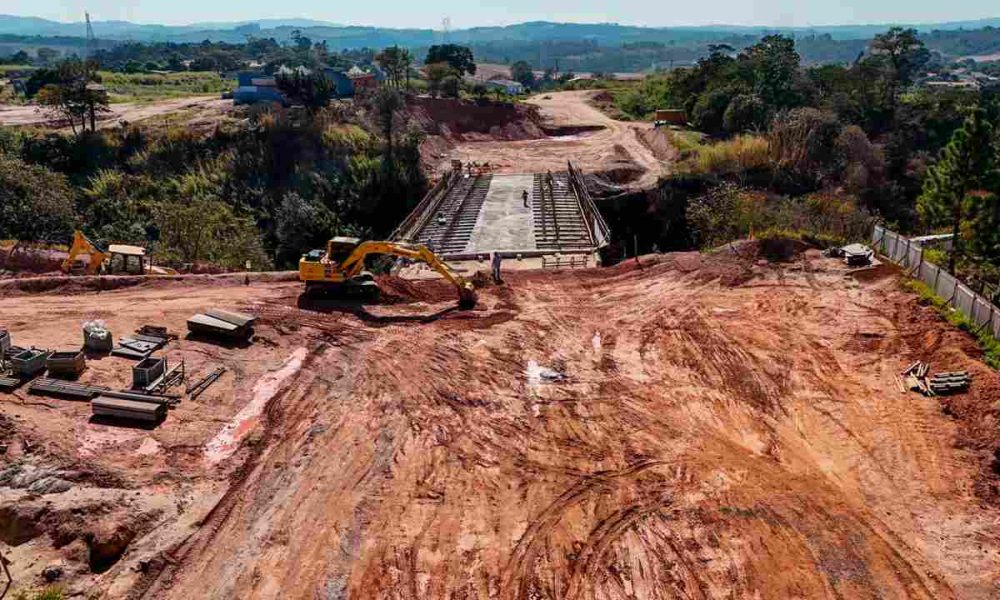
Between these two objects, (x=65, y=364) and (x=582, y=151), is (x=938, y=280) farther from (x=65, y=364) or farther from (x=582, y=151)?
(x=582, y=151)

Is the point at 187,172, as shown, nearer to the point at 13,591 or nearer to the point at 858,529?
the point at 13,591

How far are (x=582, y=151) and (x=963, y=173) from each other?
28.5m

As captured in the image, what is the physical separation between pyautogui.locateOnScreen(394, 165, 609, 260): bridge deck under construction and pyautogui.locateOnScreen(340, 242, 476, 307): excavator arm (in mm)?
5052

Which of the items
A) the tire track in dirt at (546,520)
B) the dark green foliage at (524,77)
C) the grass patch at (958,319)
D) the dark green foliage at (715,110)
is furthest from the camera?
the dark green foliage at (524,77)

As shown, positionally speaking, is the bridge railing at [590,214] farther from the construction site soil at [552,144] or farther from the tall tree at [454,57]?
the tall tree at [454,57]

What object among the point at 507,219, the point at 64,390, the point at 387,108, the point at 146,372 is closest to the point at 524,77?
the point at 387,108

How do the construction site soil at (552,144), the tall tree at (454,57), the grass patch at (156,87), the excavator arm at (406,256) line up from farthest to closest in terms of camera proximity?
the tall tree at (454,57), the grass patch at (156,87), the construction site soil at (552,144), the excavator arm at (406,256)

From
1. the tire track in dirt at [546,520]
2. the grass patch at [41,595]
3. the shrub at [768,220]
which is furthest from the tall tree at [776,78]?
the grass patch at [41,595]

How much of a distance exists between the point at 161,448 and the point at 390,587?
5.88m

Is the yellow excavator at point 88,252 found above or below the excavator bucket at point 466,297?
above

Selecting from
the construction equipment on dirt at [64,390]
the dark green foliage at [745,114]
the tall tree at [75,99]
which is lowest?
the construction equipment on dirt at [64,390]

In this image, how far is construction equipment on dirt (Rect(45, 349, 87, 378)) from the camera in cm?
1584

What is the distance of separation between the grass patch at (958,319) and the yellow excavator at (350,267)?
13.3 metres

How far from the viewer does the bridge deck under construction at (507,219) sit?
94.8ft
